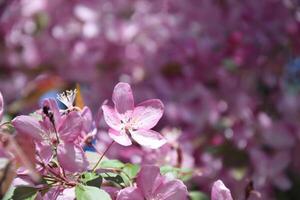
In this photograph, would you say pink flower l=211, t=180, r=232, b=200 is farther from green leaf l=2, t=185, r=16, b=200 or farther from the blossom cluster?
green leaf l=2, t=185, r=16, b=200

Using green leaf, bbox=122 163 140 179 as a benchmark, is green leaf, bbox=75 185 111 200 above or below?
above

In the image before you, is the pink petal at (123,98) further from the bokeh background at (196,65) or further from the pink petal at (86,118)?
the bokeh background at (196,65)

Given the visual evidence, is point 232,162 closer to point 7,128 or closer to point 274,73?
point 274,73

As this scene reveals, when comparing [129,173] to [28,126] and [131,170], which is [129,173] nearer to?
[131,170]

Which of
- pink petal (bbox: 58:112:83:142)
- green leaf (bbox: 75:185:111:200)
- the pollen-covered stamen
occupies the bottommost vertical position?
green leaf (bbox: 75:185:111:200)

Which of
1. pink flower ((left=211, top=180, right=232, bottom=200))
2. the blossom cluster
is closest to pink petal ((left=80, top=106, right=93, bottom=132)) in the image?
the blossom cluster

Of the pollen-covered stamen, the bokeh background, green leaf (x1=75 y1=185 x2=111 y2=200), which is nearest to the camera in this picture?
green leaf (x1=75 y1=185 x2=111 y2=200)

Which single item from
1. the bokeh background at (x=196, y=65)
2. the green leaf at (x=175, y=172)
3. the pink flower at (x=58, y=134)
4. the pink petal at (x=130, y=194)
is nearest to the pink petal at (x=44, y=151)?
the pink flower at (x=58, y=134)
